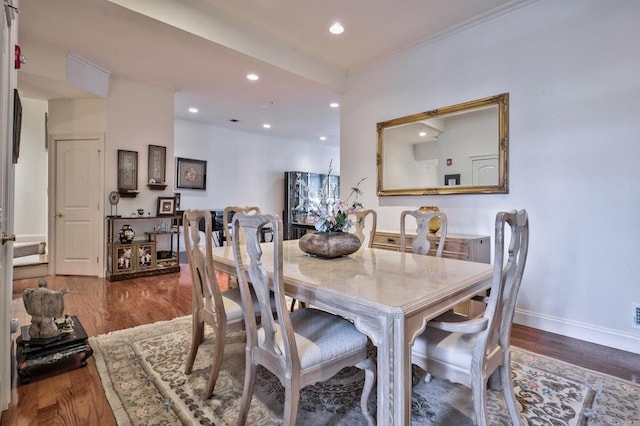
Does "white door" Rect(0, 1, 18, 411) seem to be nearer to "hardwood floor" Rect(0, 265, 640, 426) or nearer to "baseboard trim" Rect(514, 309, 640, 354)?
"hardwood floor" Rect(0, 265, 640, 426)

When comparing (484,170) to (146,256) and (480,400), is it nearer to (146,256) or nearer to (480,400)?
(480,400)

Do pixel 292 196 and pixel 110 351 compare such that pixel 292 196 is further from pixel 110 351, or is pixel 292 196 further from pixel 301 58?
pixel 110 351

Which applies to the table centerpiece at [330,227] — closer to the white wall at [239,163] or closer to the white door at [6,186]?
the white door at [6,186]

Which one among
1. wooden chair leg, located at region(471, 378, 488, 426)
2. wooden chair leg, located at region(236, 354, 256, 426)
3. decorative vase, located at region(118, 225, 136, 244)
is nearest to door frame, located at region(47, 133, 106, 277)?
decorative vase, located at region(118, 225, 136, 244)

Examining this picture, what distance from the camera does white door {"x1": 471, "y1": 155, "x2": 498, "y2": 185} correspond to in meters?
3.05

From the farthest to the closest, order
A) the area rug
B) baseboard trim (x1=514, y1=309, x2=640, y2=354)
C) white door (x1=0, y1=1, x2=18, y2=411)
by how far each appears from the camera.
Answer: baseboard trim (x1=514, y1=309, x2=640, y2=354), the area rug, white door (x1=0, y1=1, x2=18, y2=411)

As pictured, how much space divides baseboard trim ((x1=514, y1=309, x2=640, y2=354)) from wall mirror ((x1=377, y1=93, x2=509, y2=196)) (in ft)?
3.82

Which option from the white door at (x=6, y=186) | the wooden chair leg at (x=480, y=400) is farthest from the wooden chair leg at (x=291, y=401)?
the white door at (x=6, y=186)

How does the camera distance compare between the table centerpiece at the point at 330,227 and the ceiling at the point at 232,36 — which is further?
the ceiling at the point at 232,36

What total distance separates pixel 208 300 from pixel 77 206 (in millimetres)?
3873

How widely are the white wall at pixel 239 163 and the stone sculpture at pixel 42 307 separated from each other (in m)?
4.99

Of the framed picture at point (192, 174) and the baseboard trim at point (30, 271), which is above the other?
the framed picture at point (192, 174)

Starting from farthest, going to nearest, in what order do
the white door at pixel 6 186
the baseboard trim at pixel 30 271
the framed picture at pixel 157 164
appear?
the framed picture at pixel 157 164, the baseboard trim at pixel 30 271, the white door at pixel 6 186

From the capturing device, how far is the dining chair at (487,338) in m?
1.25
